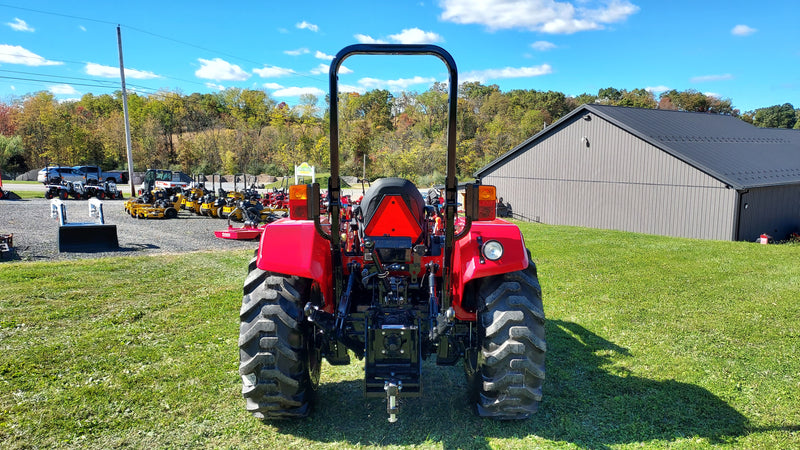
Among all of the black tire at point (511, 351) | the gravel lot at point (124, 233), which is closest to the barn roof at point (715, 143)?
the gravel lot at point (124, 233)

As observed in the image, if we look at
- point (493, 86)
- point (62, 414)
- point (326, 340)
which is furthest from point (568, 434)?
point (493, 86)

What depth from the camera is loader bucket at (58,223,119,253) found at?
38.8 ft

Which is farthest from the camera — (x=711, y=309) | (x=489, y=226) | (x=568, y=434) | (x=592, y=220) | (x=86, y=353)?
(x=592, y=220)

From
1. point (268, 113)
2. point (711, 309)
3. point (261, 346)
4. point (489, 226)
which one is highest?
point (268, 113)

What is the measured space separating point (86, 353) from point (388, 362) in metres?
3.79

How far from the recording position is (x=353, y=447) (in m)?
3.72

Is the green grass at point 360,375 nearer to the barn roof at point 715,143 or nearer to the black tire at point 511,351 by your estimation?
the black tire at point 511,351

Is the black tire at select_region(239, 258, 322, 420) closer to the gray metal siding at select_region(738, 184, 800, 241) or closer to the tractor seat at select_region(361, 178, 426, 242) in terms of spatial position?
the tractor seat at select_region(361, 178, 426, 242)

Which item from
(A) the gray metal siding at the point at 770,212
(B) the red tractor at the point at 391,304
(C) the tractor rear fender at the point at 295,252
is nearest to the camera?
(B) the red tractor at the point at 391,304

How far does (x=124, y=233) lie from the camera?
14945 millimetres

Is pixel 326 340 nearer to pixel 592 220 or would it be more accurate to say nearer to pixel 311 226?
pixel 311 226

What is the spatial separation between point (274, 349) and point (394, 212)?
1.38 m

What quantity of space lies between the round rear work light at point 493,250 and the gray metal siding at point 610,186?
18.4m

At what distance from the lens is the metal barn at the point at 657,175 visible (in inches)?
754
